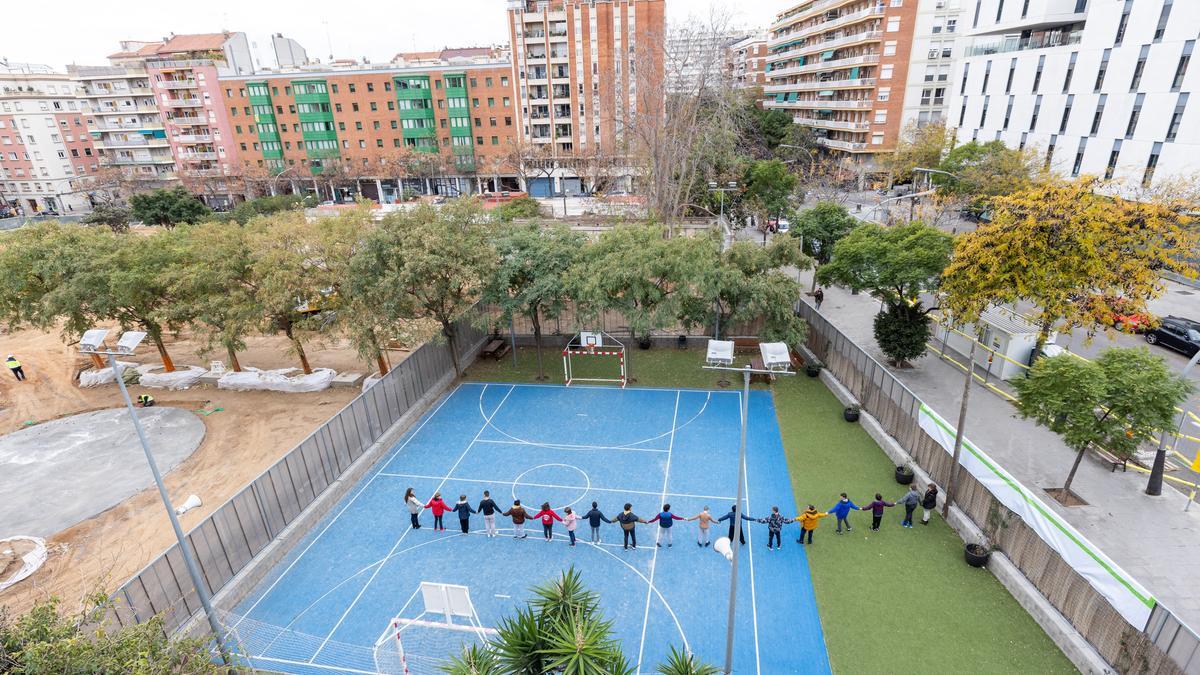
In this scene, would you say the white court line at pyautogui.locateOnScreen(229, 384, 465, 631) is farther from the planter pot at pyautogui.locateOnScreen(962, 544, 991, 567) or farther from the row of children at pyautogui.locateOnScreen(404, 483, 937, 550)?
the planter pot at pyautogui.locateOnScreen(962, 544, 991, 567)

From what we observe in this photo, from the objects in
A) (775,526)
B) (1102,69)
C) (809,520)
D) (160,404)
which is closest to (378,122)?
(160,404)

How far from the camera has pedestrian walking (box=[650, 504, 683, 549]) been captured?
48.2 ft

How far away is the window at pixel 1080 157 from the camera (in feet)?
124

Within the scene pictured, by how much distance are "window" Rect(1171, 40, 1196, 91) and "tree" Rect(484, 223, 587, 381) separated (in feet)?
113

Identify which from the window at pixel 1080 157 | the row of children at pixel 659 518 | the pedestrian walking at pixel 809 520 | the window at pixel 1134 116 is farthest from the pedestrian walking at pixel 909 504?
the window at pixel 1080 157

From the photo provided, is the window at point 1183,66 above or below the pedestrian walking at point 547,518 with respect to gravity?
above

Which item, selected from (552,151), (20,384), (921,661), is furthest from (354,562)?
(552,151)

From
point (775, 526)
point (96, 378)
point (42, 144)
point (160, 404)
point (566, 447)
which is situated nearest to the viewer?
point (775, 526)

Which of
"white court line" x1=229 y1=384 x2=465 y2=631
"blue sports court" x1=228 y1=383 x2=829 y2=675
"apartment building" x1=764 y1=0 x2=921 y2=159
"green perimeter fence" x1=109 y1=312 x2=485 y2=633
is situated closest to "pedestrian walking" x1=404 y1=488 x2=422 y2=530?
"blue sports court" x1=228 y1=383 x2=829 y2=675

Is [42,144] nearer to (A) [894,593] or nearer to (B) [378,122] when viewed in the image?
(B) [378,122]

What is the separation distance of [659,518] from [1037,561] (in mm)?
8225

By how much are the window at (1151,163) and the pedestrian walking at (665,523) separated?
1407 inches

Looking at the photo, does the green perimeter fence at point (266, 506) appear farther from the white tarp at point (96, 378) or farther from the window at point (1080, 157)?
the window at point (1080, 157)

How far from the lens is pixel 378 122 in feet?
240
